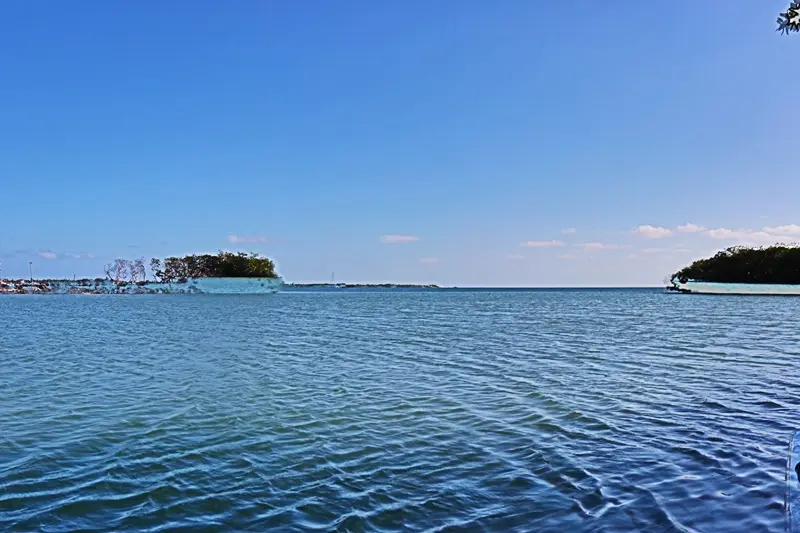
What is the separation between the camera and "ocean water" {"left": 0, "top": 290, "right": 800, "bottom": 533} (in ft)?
24.7

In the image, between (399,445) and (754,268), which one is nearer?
(399,445)

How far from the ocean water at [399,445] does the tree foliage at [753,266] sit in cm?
13075

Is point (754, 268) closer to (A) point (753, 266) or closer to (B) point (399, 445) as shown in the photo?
(A) point (753, 266)

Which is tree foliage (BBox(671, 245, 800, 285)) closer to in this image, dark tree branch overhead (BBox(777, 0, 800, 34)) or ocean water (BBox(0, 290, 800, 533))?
ocean water (BBox(0, 290, 800, 533))

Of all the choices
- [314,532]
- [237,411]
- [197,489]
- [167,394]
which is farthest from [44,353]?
[314,532]

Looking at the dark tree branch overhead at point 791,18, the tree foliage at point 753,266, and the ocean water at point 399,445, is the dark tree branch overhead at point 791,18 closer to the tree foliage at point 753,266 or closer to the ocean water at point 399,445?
the ocean water at point 399,445

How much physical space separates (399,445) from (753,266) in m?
155

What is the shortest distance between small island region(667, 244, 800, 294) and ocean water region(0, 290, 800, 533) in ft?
429

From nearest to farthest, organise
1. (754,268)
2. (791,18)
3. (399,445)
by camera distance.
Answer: (791,18) < (399,445) < (754,268)

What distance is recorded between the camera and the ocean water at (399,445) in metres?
7.54

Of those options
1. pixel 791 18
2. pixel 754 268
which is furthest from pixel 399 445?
pixel 754 268

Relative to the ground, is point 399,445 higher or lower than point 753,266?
lower

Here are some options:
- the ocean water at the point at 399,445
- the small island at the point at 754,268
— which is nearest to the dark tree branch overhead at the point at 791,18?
the ocean water at the point at 399,445

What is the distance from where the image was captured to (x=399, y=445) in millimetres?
10859
